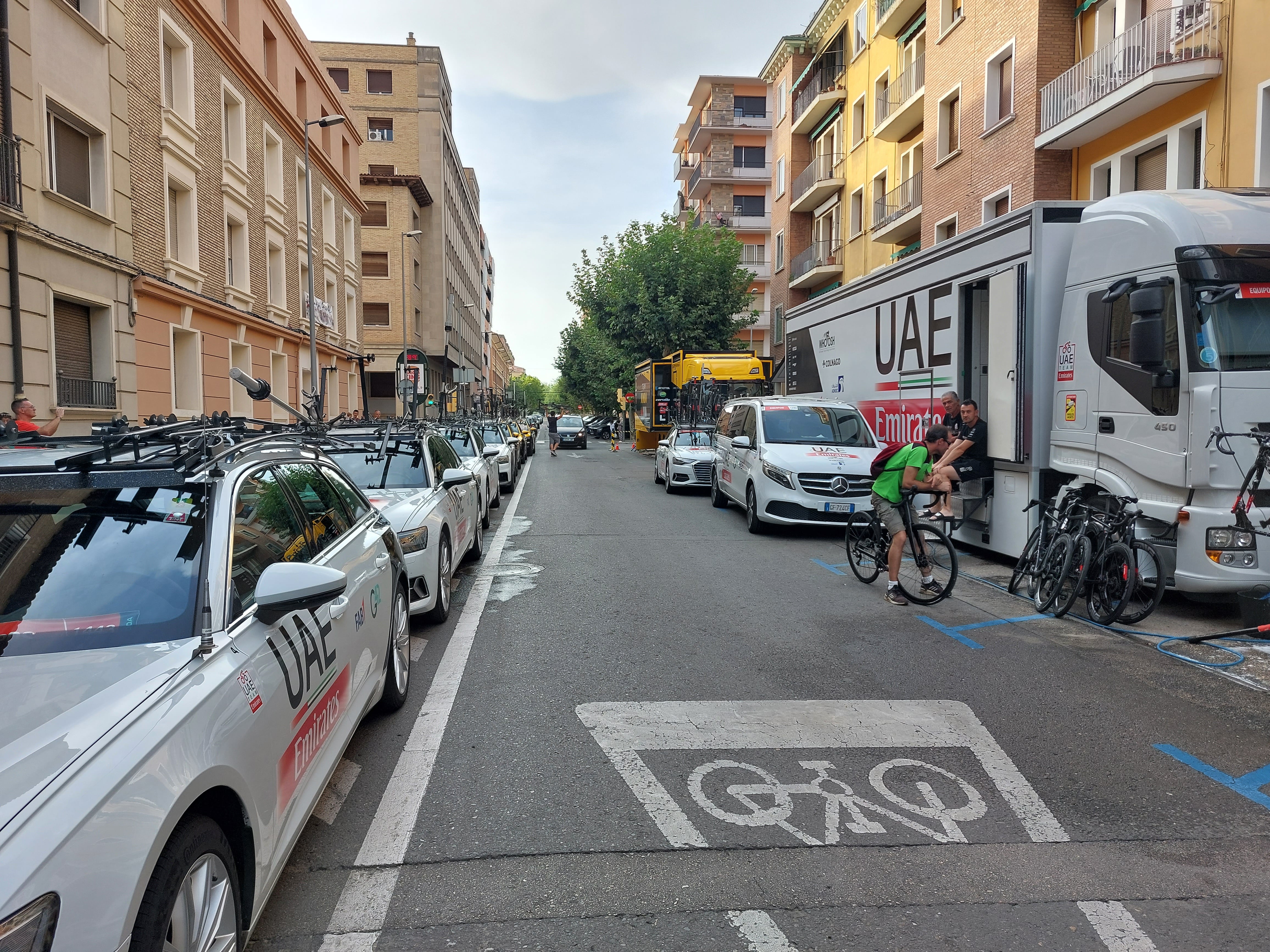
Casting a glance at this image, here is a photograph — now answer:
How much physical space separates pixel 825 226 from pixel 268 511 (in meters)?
33.6

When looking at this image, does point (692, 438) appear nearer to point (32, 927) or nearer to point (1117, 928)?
point (1117, 928)

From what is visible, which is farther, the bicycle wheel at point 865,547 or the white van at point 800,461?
the white van at point 800,461

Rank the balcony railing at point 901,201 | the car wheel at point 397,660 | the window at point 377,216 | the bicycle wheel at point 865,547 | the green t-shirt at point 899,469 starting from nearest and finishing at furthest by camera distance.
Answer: the car wheel at point 397,660 → the green t-shirt at point 899,469 → the bicycle wheel at point 865,547 → the balcony railing at point 901,201 → the window at point 377,216

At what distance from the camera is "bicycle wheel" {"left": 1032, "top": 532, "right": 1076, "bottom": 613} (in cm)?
772

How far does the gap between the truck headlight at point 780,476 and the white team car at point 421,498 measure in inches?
173

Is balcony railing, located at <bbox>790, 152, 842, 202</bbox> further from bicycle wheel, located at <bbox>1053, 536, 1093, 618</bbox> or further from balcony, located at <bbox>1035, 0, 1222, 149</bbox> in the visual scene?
bicycle wheel, located at <bbox>1053, 536, 1093, 618</bbox>

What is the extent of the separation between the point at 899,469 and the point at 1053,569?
150cm

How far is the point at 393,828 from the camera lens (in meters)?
3.83

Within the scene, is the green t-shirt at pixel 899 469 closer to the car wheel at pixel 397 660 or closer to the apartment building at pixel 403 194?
the car wheel at pixel 397 660

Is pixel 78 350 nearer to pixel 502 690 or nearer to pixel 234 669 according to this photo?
pixel 502 690

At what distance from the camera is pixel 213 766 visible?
95.3 inches

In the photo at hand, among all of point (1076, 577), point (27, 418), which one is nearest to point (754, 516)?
point (1076, 577)

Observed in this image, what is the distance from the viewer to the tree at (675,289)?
124ft

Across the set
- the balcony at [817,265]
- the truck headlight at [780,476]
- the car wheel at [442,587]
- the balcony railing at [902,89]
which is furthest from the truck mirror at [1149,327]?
the balcony at [817,265]
